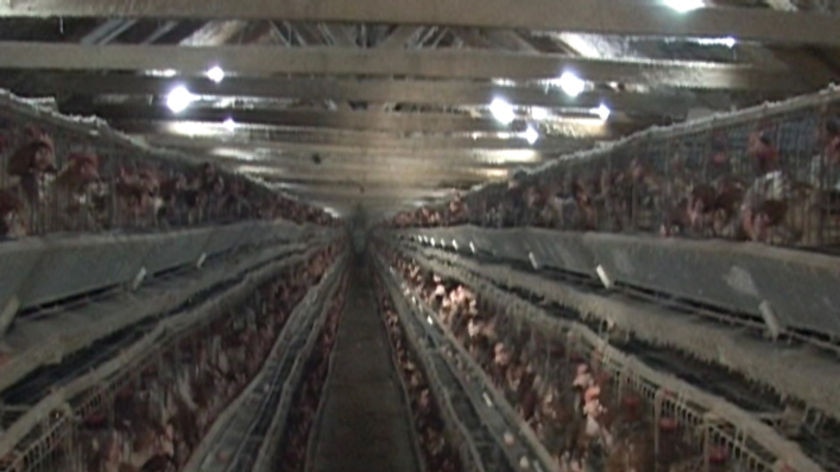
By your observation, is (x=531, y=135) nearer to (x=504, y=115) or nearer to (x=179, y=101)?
(x=504, y=115)

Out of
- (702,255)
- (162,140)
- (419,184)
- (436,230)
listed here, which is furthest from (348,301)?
(702,255)

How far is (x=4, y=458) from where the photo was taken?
88.7 inches

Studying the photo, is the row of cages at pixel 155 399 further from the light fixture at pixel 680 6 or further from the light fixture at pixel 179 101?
the light fixture at pixel 680 6

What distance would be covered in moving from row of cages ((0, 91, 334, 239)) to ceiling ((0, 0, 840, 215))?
59 cm

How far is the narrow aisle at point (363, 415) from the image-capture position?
9.64m

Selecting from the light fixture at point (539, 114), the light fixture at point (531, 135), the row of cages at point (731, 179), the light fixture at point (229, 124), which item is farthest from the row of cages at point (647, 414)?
the light fixture at point (229, 124)

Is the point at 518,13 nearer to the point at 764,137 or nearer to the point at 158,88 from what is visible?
the point at 764,137

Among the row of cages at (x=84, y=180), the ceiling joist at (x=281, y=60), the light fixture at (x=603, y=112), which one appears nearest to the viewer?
the row of cages at (x=84, y=180)

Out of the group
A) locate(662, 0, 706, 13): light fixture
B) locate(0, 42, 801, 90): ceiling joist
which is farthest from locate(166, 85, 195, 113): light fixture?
locate(662, 0, 706, 13): light fixture

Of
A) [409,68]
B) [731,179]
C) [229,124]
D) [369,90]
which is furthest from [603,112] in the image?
[731,179]

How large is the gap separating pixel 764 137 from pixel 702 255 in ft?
1.02

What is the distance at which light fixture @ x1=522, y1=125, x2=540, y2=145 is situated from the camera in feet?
25.9

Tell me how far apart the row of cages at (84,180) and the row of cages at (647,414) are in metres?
1.61

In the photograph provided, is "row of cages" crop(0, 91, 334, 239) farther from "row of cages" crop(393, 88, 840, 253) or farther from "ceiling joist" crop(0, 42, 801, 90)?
"row of cages" crop(393, 88, 840, 253)
